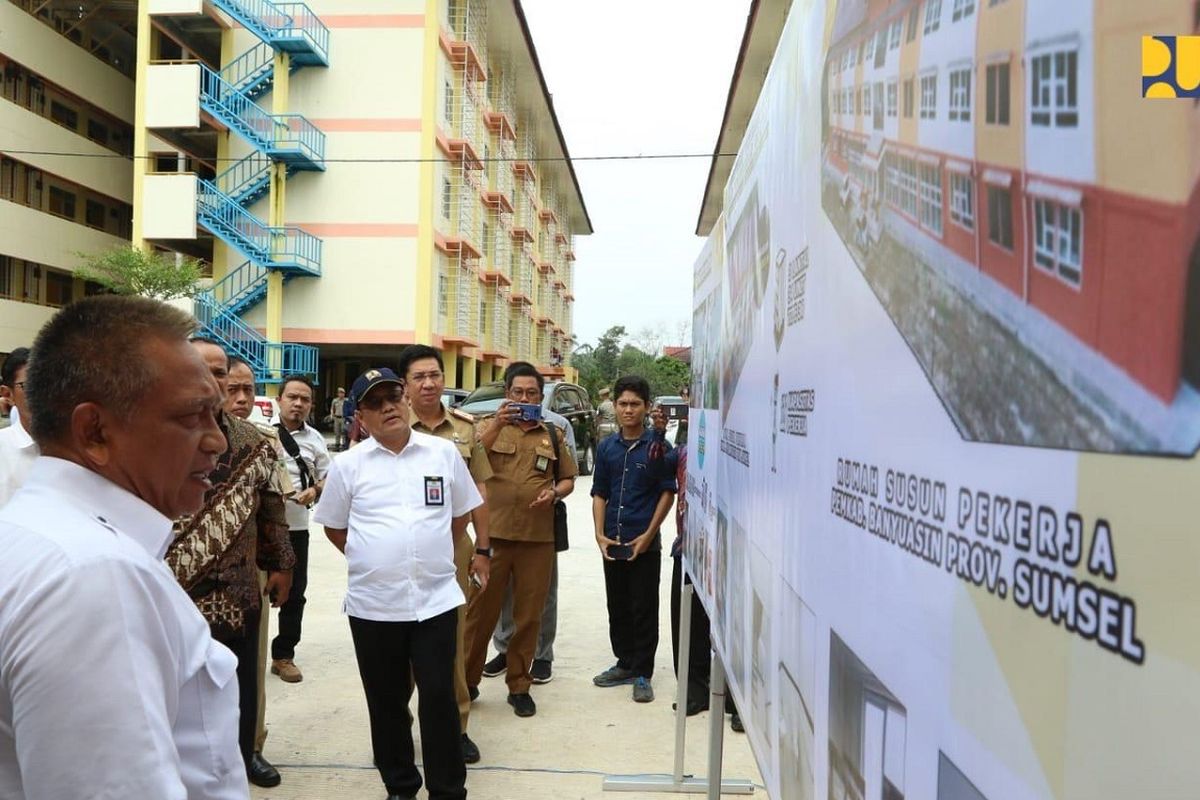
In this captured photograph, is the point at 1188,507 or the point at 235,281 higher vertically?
the point at 235,281

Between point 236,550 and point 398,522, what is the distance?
2.17ft

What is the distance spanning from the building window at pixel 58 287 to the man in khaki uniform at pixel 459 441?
28.7m

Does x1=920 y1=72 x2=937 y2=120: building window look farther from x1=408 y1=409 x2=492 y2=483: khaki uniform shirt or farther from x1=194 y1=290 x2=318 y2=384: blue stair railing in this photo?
x1=194 y1=290 x2=318 y2=384: blue stair railing

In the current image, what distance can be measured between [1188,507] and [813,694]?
1.04 metres

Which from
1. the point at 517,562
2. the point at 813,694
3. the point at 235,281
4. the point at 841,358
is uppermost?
the point at 235,281

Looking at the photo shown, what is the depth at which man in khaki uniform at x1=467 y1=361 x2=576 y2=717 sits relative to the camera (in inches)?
194

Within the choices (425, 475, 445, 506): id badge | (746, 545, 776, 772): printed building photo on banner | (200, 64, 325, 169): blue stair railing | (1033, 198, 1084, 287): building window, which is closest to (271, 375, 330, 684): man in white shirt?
(425, 475, 445, 506): id badge

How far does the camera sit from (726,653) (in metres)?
2.63

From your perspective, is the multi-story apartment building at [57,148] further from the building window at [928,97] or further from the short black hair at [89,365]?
the building window at [928,97]

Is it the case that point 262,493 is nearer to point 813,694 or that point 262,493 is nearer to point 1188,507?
point 813,694

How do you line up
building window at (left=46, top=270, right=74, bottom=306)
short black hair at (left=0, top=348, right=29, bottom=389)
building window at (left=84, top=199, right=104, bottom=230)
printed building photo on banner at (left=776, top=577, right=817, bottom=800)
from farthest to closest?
building window at (left=84, top=199, right=104, bottom=230) → building window at (left=46, top=270, right=74, bottom=306) → short black hair at (left=0, top=348, right=29, bottom=389) → printed building photo on banner at (left=776, top=577, right=817, bottom=800)

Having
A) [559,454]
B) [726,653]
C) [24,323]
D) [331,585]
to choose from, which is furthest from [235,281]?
[726,653]

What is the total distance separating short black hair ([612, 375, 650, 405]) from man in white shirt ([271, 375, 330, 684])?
5.84ft

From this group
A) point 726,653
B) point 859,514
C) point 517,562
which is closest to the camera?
point 859,514
